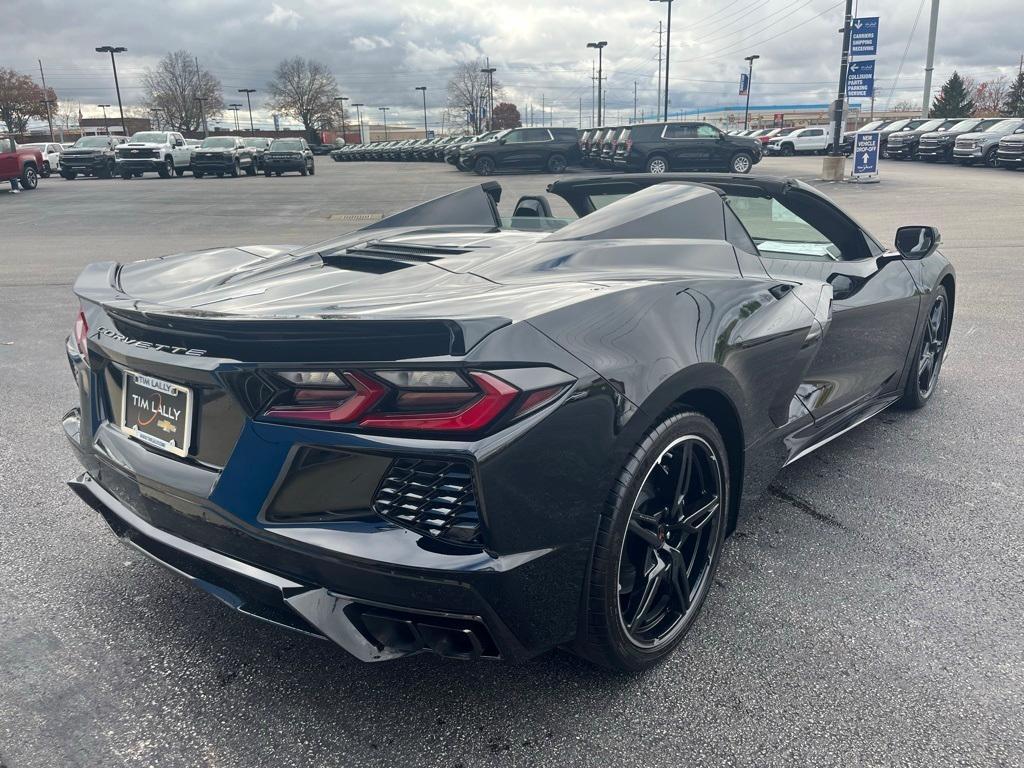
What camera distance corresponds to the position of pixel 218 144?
115 ft

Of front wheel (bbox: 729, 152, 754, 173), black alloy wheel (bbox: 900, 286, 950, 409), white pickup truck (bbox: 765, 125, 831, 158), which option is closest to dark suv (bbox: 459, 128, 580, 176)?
front wheel (bbox: 729, 152, 754, 173)

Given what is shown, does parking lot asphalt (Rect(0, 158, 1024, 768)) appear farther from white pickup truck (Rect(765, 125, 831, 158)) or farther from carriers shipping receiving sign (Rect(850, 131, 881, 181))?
white pickup truck (Rect(765, 125, 831, 158))

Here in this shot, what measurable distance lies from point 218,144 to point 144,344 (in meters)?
36.6

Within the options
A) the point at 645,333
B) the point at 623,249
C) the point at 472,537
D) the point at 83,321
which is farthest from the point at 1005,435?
the point at 83,321

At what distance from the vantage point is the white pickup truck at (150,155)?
33750mm

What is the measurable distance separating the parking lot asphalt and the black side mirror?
3.11 ft

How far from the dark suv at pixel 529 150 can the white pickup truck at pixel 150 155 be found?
13.2 metres

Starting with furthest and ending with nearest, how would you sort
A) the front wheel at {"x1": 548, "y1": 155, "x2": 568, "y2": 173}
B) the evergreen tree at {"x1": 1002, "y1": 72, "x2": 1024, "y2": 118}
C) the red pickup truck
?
the evergreen tree at {"x1": 1002, "y1": 72, "x2": 1024, "y2": 118}, the front wheel at {"x1": 548, "y1": 155, "x2": 568, "y2": 173}, the red pickup truck

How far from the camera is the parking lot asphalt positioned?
2.01 m

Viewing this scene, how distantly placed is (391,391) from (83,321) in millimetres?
1277

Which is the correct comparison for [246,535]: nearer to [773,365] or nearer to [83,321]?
[83,321]

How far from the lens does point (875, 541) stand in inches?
120

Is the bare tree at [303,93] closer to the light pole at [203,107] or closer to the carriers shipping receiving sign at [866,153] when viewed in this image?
the light pole at [203,107]

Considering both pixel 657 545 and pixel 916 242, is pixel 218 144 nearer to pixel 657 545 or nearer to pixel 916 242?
pixel 916 242
